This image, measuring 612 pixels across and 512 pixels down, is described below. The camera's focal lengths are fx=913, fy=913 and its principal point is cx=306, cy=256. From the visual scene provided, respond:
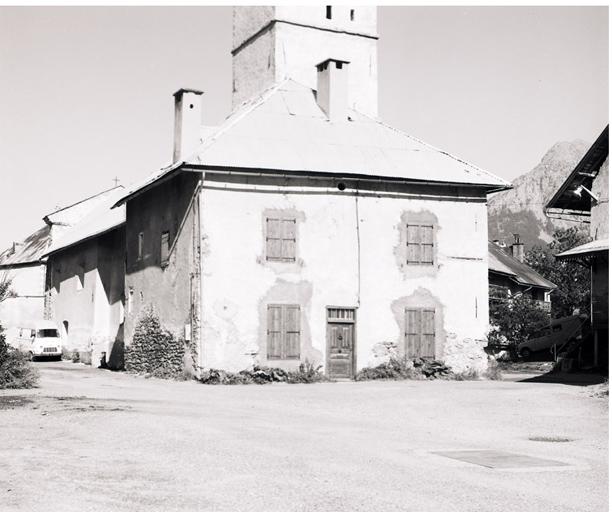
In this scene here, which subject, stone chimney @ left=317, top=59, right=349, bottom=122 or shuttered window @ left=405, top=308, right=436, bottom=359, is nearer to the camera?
shuttered window @ left=405, top=308, right=436, bottom=359

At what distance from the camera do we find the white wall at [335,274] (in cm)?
2461

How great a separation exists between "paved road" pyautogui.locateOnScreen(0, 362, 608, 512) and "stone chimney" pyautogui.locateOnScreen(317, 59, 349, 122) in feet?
37.9

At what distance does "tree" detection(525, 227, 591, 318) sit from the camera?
56375 mm

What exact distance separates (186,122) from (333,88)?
472cm

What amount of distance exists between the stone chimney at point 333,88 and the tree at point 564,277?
27.2 m

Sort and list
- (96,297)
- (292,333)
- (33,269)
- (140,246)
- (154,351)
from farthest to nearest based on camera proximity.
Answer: (33,269) → (96,297) → (140,246) → (154,351) → (292,333)

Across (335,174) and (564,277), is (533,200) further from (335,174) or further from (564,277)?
(335,174)

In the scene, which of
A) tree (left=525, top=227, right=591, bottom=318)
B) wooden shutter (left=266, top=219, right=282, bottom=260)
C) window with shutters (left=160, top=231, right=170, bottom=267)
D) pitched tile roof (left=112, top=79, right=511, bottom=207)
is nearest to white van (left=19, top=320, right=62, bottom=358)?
pitched tile roof (left=112, top=79, right=511, bottom=207)

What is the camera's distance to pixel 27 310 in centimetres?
5566

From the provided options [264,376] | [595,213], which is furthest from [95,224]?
[595,213]

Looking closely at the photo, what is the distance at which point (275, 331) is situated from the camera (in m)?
25.0

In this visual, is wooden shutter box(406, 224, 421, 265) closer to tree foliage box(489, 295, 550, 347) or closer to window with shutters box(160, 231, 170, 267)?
window with shutters box(160, 231, 170, 267)

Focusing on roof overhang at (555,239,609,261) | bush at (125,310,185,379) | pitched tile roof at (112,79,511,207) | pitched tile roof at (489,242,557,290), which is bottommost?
bush at (125,310,185,379)

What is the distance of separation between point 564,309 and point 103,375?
116 ft
